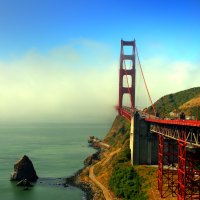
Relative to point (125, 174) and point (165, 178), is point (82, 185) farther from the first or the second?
point (165, 178)

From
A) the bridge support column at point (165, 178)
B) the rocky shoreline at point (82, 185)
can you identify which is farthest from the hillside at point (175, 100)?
the bridge support column at point (165, 178)

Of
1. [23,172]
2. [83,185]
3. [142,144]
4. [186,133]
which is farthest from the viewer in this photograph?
[23,172]

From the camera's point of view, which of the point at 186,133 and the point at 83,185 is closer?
the point at 186,133

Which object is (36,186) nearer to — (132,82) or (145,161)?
(145,161)

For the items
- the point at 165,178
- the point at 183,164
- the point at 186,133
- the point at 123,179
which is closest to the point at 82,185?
the point at 123,179

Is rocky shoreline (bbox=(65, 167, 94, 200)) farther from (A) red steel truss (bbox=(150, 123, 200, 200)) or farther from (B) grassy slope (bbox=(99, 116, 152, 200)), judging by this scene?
(A) red steel truss (bbox=(150, 123, 200, 200))

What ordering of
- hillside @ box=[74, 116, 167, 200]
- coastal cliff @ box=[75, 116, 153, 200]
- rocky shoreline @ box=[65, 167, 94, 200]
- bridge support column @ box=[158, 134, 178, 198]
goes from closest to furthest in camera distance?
bridge support column @ box=[158, 134, 178, 198], hillside @ box=[74, 116, 167, 200], coastal cliff @ box=[75, 116, 153, 200], rocky shoreline @ box=[65, 167, 94, 200]

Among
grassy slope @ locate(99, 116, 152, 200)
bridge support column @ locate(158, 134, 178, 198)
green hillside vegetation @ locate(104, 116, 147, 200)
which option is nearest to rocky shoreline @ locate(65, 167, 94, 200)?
grassy slope @ locate(99, 116, 152, 200)

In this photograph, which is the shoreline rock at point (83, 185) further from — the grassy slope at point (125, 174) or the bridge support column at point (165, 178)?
the bridge support column at point (165, 178)

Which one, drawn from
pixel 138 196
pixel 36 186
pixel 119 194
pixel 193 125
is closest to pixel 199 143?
pixel 193 125
